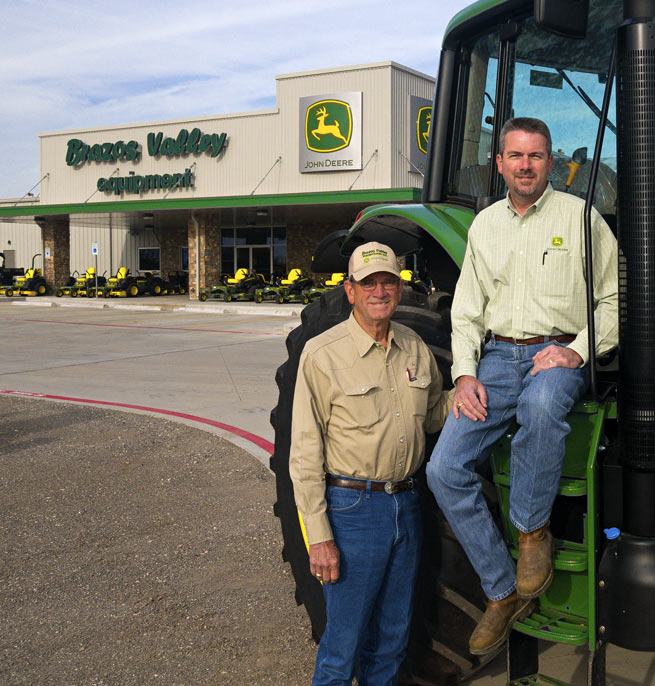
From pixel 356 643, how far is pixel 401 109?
95.9ft

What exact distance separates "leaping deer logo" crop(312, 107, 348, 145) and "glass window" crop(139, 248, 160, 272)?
45.2 ft

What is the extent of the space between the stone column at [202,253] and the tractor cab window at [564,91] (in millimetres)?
30546

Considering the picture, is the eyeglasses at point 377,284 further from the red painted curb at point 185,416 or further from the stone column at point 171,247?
the stone column at point 171,247

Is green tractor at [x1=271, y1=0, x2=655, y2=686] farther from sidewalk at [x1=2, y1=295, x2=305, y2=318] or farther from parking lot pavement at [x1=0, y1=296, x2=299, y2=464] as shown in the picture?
sidewalk at [x1=2, y1=295, x2=305, y2=318]

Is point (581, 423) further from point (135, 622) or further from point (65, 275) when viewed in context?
point (65, 275)

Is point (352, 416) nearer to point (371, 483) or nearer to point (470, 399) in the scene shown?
point (371, 483)

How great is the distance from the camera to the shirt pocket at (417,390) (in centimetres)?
285

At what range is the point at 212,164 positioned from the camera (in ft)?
112

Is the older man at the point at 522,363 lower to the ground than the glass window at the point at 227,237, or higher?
lower

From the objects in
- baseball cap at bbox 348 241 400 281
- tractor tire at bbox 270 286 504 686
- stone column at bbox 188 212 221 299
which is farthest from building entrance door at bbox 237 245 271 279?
baseball cap at bbox 348 241 400 281

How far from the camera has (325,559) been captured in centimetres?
274

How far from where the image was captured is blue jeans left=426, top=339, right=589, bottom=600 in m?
2.50

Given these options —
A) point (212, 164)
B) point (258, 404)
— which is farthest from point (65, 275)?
point (258, 404)

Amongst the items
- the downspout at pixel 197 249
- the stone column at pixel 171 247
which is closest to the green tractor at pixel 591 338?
the downspout at pixel 197 249
